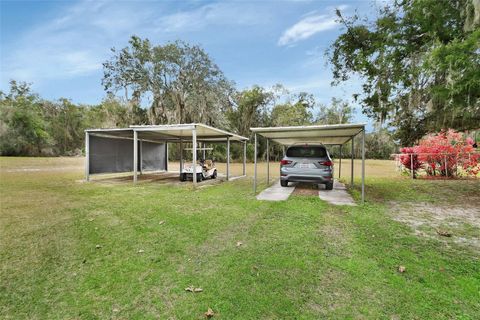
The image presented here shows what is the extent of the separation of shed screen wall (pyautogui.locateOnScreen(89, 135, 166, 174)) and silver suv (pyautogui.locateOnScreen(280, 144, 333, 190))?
9281mm

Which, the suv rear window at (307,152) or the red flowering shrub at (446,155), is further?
the red flowering shrub at (446,155)

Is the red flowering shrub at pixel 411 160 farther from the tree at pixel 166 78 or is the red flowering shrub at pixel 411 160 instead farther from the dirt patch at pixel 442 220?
the tree at pixel 166 78

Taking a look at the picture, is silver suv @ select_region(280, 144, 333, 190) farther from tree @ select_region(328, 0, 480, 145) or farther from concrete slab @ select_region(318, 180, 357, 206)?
tree @ select_region(328, 0, 480, 145)

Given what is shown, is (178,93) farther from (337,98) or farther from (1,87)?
(1,87)

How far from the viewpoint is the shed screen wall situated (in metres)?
12.6

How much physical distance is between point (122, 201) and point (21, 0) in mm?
7977

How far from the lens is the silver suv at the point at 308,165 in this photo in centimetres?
834

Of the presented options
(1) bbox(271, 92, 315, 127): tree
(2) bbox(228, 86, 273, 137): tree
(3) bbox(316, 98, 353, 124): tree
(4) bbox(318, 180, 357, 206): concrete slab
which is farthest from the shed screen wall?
(3) bbox(316, 98, 353, 124): tree

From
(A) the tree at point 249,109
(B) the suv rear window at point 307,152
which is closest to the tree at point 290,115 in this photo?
(A) the tree at point 249,109

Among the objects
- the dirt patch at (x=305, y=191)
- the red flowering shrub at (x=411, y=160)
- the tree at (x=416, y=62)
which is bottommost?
the dirt patch at (x=305, y=191)

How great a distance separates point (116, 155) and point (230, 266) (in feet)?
41.2

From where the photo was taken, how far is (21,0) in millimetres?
8859

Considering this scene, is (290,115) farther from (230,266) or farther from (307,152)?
(230,266)

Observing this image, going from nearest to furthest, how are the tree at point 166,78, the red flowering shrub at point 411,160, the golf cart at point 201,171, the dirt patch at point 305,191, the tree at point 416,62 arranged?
the tree at point 416,62 → the dirt patch at point 305,191 → the golf cart at point 201,171 → the red flowering shrub at point 411,160 → the tree at point 166,78
